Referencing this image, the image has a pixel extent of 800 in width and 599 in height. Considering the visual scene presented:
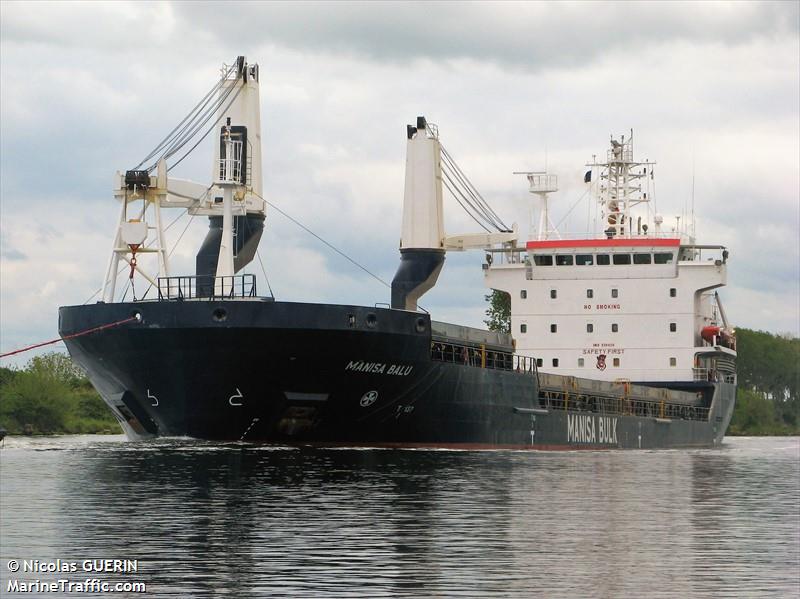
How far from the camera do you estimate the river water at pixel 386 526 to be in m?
16.0

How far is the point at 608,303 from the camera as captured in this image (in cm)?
5250

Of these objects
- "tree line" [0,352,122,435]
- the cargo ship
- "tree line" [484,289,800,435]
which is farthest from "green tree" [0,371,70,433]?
"tree line" [484,289,800,435]

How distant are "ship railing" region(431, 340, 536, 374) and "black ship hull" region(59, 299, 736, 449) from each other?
0.49 metres

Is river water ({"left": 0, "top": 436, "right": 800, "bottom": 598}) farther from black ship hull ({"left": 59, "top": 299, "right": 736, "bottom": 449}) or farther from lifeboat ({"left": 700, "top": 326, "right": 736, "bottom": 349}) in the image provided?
lifeboat ({"left": 700, "top": 326, "right": 736, "bottom": 349})

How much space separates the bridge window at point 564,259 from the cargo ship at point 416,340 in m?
0.06

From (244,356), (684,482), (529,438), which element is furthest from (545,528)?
(529,438)

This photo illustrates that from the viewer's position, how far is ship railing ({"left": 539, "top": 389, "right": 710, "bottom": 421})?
155ft

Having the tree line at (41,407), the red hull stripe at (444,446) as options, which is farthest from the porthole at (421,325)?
the tree line at (41,407)

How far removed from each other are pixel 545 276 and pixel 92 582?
126 feet

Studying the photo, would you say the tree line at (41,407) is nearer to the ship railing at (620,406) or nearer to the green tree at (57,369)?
the green tree at (57,369)

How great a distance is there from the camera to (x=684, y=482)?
31.9 metres

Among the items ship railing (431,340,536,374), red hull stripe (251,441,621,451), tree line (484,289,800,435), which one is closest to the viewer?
red hull stripe (251,441,621,451)

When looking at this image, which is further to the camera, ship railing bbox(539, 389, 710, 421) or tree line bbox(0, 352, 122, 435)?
tree line bbox(0, 352, 122, 435)

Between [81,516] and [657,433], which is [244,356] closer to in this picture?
[81,516]
